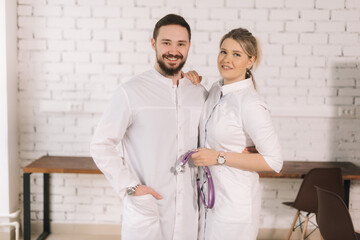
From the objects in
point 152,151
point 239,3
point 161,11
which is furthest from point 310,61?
point 152,151

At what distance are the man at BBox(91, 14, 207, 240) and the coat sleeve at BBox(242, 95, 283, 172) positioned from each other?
30cm

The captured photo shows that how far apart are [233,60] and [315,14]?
1794 mm

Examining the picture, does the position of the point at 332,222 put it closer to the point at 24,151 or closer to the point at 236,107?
the point at 236,107

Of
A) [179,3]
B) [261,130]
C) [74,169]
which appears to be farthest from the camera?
[179,3]

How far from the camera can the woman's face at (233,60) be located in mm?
1852

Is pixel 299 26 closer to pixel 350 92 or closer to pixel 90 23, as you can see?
pixel 350 92

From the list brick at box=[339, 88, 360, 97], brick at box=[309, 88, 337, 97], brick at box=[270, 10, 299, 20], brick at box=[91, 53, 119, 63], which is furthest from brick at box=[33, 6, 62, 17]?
brick at box=[339, 88, 360, 97]

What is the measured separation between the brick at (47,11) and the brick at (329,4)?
7.38 ft

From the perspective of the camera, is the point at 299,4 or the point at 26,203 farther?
the point at 299,4

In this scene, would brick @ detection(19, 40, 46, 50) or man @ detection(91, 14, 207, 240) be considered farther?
brick @ detection(19, 40, 46, 50)

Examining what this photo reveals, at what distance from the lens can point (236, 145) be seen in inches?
73.4

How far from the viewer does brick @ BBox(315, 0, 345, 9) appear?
3.25 meters

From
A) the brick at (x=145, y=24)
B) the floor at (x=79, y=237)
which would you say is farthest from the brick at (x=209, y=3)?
the floor at (x=79, y=237)

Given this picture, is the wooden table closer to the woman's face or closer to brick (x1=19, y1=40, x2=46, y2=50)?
brick (x1=19, y1=40, x2=46, y2=50)
